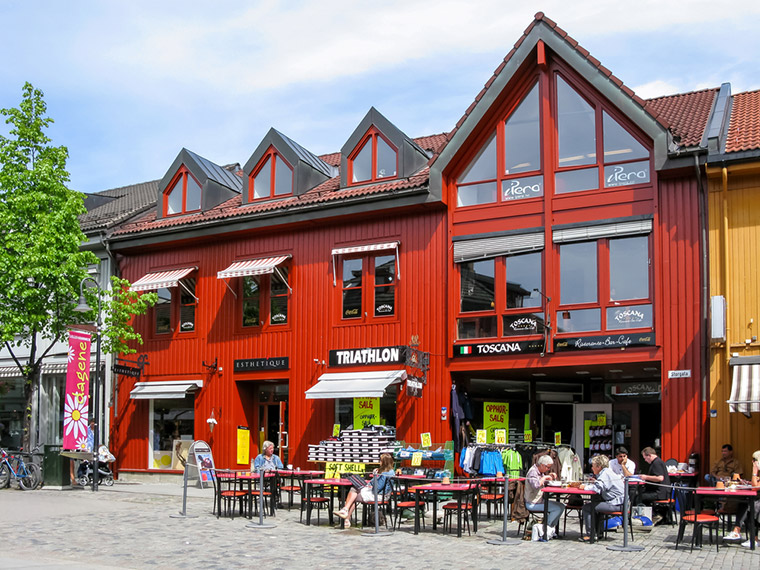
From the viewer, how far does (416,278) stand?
2250 cm

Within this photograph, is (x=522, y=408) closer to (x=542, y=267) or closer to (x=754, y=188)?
(x=542, y=267)

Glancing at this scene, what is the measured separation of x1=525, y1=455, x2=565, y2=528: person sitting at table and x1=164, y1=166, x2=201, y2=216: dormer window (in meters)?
15.8

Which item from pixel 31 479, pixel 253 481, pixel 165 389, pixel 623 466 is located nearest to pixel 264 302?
pixel 165 389

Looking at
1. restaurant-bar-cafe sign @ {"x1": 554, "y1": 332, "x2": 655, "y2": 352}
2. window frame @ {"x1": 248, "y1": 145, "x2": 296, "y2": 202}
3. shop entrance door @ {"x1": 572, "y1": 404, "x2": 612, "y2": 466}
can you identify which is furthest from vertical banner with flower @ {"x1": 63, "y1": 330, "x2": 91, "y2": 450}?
shop entrance door @ {"x1": 572, "y1": 404, "x2": 612, "y2": 466}

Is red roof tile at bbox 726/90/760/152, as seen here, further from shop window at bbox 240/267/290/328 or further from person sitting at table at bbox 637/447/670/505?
shop window at bbox 240/267/290/328

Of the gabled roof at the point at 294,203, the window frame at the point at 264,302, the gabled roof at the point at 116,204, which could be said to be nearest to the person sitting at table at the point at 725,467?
the gabled roof at the point at 294,203

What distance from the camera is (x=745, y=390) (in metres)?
17.3

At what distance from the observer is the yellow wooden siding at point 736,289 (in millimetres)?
18000

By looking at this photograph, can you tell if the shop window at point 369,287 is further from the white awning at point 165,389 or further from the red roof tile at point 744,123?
the red roof tile at point 744,123

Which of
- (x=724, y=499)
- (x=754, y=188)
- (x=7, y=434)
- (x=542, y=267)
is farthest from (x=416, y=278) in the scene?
(x=7, y=434)

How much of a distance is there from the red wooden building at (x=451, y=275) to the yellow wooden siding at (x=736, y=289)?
14.0 inches

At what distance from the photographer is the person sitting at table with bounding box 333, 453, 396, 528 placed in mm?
15703

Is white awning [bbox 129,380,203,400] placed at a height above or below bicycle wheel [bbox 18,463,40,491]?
above

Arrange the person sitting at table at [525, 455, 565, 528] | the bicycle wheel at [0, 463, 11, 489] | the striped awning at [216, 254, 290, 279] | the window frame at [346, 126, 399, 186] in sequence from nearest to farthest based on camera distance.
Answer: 1. the person sitting at table at [525, 455, 565, 528]
2. the bicycle wheel at [0, 463, 11, 489]
3. the window frame at [346, 126, 399, 186]
4. the striped awning at [216, 254, 290, 279]
